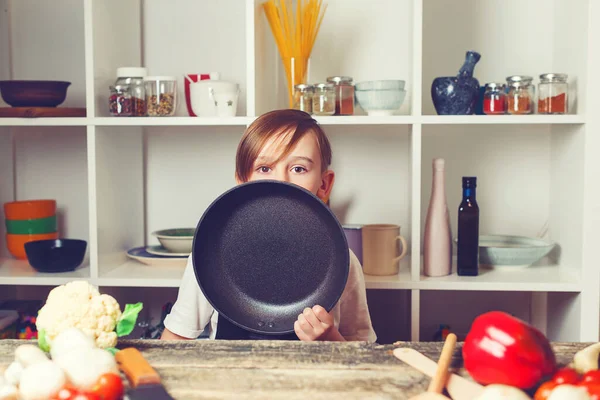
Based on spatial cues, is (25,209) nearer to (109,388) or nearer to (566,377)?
(109,388)

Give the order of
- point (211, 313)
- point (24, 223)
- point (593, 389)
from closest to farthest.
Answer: point (593, 389) → point (211, 313) → point (24, 223)

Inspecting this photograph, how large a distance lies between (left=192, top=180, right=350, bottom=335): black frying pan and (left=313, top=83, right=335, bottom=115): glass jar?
1.92ft

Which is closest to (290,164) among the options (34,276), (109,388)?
(109,388)

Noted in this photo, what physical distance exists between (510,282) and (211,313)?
773 millimetres

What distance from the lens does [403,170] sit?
2018 millimetres

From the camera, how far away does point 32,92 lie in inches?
69.7

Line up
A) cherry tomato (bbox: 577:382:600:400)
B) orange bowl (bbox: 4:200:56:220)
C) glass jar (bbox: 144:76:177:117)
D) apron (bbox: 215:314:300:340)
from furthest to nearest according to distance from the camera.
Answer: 1. orange bowl (bbox: 4:200:56:220)
2. glass jar (bbox: 144:76:177:117)
3. apron (bbox: 215:314:300:340)
4. cherry tomato (bbox: 577:382:600:400)

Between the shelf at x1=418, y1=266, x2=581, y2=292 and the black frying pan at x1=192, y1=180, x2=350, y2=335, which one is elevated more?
the black frying pan at x1=192, y1=180, x2=350, y2=335

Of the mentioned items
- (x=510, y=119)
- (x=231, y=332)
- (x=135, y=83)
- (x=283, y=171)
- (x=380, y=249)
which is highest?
(x=135, y=83)

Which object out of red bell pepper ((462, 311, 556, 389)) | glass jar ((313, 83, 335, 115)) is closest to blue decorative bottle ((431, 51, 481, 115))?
glass jar ((313, 83, 335, 115))

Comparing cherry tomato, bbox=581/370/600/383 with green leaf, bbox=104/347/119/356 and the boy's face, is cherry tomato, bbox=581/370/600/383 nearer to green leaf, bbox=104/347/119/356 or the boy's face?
green leaf, bbox=104/347/119/356

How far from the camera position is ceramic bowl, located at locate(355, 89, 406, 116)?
1689 mm

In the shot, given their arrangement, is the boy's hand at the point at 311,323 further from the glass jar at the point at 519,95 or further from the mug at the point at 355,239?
the glass jar at the point at 519,95

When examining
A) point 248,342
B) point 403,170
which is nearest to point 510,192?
point 403,170
